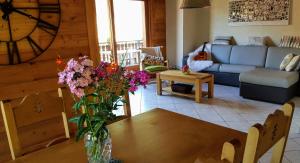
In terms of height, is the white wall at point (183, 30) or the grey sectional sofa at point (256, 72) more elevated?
the white wall at point (183, 30)

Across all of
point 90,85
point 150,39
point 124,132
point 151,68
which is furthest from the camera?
point 150,39

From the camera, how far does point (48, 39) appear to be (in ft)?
8.69

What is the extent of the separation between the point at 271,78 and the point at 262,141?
139 inches

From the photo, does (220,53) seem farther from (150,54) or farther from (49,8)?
(49,8)

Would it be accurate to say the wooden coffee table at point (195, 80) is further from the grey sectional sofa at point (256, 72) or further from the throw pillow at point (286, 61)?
the throw pillow at point (286, 61)

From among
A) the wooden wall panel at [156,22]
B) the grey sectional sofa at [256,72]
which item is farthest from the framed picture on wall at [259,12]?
the wooden wall panel at [156,22]

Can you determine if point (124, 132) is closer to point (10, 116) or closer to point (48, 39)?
point (10, 116)

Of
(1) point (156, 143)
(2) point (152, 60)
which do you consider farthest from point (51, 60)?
(2) point (152, 60)

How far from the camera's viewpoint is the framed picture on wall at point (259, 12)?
503 cm

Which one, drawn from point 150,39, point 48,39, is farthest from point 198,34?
point 48,39

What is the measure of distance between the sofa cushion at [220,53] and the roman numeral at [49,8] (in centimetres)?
401

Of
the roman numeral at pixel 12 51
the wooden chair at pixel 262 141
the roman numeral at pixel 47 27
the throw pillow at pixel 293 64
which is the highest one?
the roman numeral at pixel 47 27

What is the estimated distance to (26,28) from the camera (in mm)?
2504

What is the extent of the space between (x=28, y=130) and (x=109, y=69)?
1.85m
